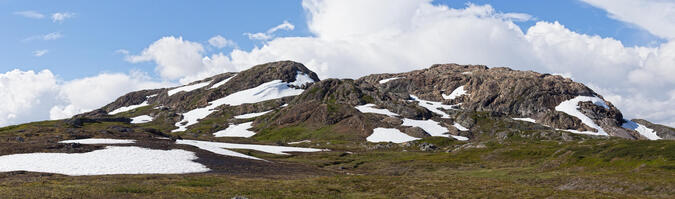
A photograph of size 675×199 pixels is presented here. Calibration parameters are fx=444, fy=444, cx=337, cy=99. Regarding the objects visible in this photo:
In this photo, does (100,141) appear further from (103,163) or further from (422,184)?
(422,184)

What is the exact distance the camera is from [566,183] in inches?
2800

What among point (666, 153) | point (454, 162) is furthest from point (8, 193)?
point (666, 153)

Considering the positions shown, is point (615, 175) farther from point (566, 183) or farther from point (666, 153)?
point (666, 153)

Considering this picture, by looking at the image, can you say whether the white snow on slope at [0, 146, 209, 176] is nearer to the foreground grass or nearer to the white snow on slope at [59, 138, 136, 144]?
the foreground grass

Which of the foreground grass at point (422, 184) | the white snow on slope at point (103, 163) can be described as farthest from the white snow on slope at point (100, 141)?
the foreground grass at point (422, 184)

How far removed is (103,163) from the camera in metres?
79.0

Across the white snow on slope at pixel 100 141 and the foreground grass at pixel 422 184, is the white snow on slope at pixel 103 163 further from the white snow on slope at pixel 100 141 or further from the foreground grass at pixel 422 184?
the white snow on slope at pixel 100 141

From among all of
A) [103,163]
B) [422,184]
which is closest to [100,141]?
[103,163]

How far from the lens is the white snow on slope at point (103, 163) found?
74.4m

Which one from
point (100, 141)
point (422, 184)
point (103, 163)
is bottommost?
point (422, 184)

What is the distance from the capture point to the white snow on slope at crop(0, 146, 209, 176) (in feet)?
244

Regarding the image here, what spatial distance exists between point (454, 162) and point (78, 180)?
90724 mm

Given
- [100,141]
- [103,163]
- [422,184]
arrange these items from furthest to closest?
[100,141], [103,163], [422,184]

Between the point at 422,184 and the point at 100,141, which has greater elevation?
the point at 100,141
